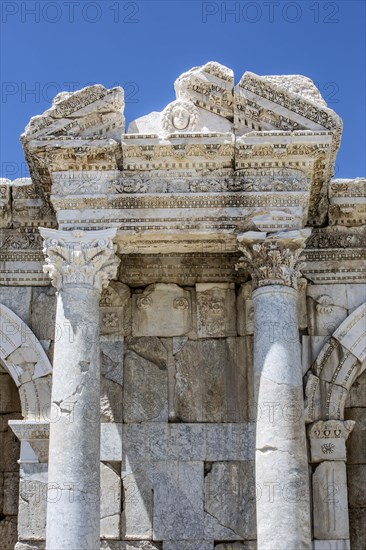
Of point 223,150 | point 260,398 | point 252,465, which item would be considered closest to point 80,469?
point 260,398

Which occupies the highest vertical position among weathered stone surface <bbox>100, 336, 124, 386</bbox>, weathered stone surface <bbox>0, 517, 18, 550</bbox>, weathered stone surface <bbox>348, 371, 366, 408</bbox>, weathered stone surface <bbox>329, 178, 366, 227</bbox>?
weathered stone surface <bbox>329, 178, 366, 227</bbox>

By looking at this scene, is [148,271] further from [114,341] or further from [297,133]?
[297,133]

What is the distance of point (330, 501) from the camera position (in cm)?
1153

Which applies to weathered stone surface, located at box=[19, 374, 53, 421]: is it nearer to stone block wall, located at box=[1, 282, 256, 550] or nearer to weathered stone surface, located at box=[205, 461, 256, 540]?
stone block wall, located at box=[1, 282, 256, 550]

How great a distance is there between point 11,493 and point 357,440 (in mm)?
4498

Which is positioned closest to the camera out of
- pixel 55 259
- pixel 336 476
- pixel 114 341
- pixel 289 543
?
pixel 289 543

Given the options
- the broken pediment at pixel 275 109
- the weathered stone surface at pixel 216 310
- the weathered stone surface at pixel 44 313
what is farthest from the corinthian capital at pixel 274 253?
the weathered stone surface at pixel 44 313

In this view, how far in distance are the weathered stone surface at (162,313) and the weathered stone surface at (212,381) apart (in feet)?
0.92

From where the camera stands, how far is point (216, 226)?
1087 centimetres

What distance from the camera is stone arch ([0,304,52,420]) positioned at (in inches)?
471

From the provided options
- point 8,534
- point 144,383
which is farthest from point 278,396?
point 8,534

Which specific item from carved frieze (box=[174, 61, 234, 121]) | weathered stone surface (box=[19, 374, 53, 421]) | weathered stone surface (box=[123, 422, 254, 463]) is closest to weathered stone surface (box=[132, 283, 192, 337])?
weathered stone surface (box=[123, 422, 254, 463])

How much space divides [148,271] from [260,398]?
2925mm

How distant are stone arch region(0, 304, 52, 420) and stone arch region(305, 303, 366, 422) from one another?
128 inches
